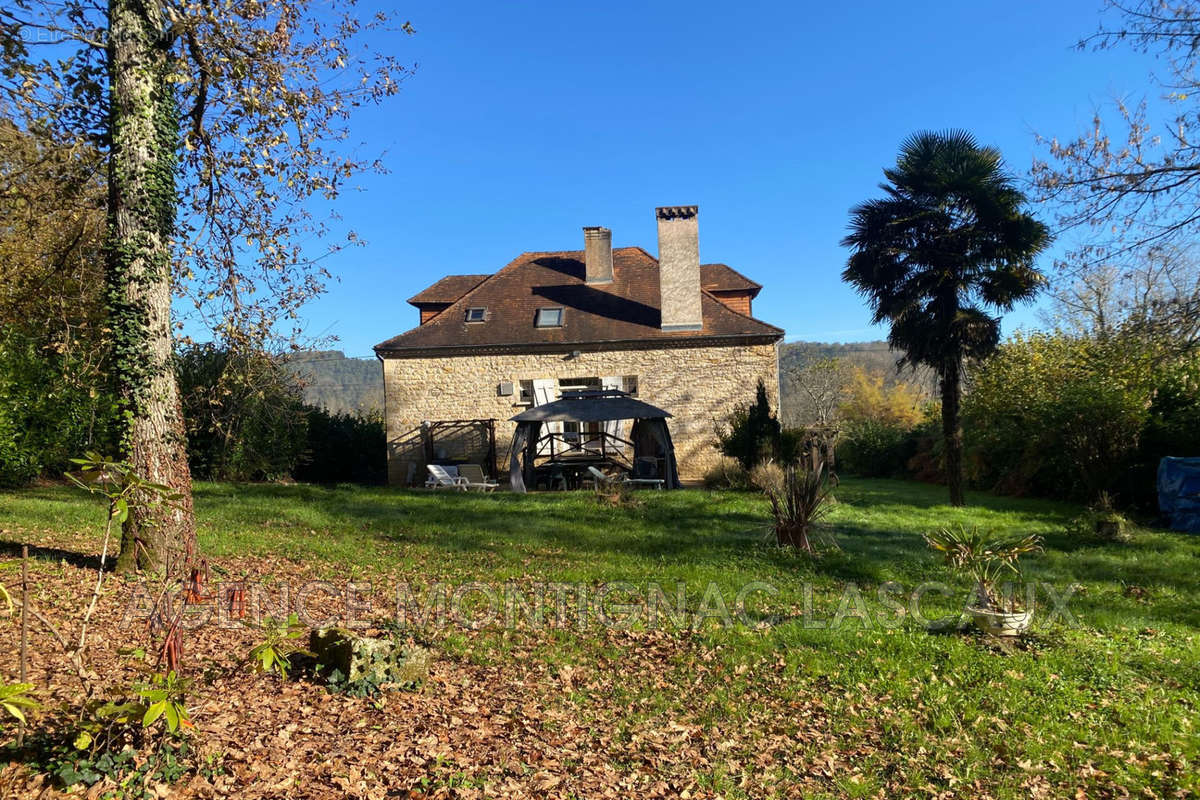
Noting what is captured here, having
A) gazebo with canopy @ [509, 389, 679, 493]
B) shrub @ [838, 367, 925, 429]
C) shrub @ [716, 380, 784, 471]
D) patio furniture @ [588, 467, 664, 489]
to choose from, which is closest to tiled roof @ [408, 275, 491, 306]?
gazebo with canopy @ [509, 389, 679, 493]

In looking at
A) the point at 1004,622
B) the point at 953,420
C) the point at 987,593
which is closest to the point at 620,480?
the point at 953,420

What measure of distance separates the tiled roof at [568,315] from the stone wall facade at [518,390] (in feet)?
1.31

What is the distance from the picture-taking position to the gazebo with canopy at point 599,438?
14.0 meters

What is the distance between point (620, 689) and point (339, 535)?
5.97 meters

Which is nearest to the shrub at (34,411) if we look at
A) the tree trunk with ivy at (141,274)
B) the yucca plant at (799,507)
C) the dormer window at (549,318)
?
the tree trunk with ivy at (141,274)

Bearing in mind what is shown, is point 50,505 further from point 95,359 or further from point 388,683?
point 388,683

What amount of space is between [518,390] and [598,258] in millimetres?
5053

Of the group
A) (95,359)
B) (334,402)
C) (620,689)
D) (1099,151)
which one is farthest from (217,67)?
(334,402)

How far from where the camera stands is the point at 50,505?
33.1 feet

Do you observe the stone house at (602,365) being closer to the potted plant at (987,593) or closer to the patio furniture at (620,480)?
the patio furniture at (620,480)

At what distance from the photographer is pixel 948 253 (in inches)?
512

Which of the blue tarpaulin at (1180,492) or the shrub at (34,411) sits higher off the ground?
the shrub at (34,411)

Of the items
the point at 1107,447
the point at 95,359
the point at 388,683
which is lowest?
the point at 388,683

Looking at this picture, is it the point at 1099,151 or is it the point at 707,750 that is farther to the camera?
the point at 1099,151
